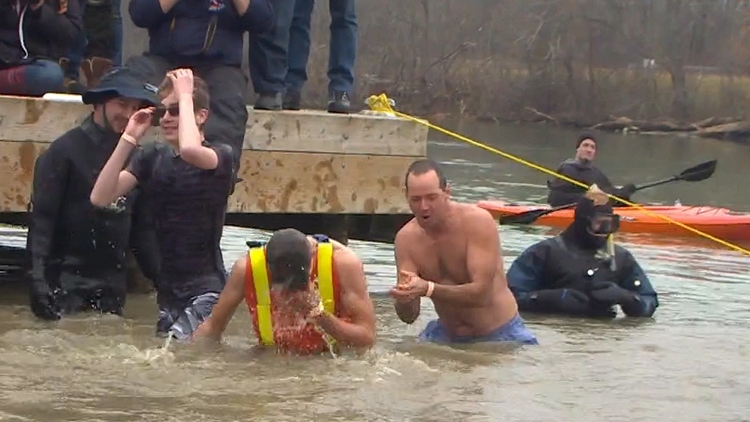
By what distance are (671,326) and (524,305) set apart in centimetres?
99

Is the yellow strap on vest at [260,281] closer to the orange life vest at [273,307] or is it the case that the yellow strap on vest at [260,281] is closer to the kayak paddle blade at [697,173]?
the orange life vest at [273,307]

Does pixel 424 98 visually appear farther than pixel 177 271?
Yes

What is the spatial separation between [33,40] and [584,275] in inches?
157

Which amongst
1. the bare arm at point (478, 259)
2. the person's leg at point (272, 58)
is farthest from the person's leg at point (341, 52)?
the bare arm at point (478, 259)

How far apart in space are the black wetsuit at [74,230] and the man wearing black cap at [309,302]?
1.07 m

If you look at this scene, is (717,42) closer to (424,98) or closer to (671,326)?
(424,98)

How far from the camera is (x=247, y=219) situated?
1041cm

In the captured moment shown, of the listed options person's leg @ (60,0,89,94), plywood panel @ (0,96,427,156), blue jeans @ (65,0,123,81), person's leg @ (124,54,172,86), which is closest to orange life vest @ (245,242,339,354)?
person's leg @ (124,54,172,86)

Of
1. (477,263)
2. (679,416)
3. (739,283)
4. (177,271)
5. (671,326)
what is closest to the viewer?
(679,416)

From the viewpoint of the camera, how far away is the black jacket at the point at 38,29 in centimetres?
911

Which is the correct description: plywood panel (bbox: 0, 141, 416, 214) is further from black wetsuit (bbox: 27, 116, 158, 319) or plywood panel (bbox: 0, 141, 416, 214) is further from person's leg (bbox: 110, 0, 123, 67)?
black wetsuit (bbox: 27, 116, 158, 319)

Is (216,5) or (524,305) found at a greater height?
(216,5)

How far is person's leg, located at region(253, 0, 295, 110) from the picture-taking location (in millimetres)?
9188

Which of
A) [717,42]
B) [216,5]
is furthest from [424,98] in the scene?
[216,5]
